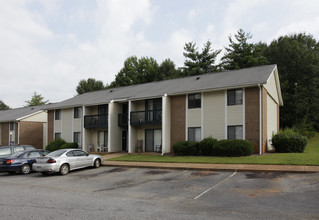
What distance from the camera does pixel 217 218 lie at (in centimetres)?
666

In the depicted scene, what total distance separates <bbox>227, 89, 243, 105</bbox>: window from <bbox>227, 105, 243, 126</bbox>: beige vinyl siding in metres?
0.32

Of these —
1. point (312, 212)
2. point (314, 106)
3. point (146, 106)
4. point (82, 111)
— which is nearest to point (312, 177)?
point (312, 212)

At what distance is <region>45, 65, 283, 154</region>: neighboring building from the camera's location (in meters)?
19.9

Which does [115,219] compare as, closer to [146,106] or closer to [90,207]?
[90,207]

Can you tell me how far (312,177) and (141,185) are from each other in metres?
6.71

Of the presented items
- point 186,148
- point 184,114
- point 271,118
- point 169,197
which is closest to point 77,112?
point 184,114

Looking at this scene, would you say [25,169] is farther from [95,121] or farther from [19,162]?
[95,121]

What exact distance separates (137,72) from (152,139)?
32040 millimetres

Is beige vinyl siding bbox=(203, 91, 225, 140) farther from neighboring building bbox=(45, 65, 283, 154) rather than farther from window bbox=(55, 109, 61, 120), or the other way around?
window bbox=(55, 109, 61, 120)

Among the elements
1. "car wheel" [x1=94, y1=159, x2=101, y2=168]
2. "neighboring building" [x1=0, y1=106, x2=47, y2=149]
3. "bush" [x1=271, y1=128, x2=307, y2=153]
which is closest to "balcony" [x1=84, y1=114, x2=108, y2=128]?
"car wheel" [x1=94, y1=159, x2=101, y2=168]

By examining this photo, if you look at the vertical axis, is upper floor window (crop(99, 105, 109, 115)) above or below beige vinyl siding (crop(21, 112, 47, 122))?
above

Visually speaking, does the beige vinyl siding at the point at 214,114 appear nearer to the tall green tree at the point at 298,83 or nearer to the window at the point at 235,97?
the window at the point at 235,97

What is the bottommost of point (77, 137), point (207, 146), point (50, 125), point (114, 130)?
point (207, 146)

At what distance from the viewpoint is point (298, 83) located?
38.2m
